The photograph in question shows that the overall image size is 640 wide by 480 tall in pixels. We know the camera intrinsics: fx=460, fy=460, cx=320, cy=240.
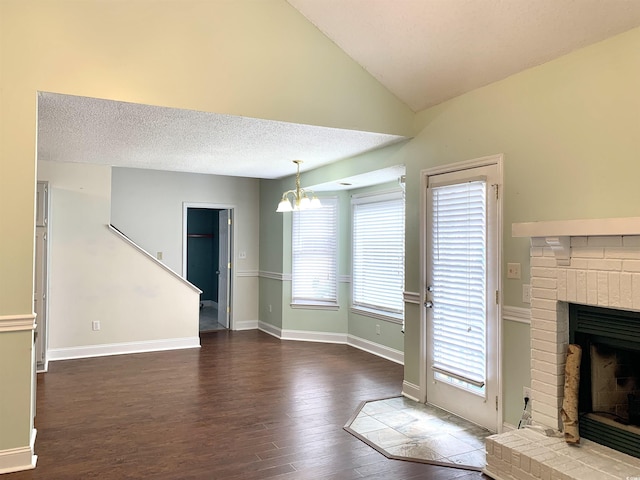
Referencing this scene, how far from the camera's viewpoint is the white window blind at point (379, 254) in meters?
5.75

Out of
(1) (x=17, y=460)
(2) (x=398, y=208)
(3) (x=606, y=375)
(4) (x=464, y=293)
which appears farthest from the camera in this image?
(2) (x=398, y=208)

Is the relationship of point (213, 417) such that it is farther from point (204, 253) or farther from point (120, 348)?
point (204, 253)

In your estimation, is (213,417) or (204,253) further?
(204,253)

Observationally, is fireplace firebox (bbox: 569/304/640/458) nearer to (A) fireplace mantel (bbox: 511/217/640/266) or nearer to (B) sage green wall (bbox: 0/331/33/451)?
(A) fireplace mantel (bbox: 511/217/640/266)

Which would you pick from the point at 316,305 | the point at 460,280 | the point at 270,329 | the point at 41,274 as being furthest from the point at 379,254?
the point at 41,274

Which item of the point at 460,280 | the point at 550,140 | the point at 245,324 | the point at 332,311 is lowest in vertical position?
the point at 245,324

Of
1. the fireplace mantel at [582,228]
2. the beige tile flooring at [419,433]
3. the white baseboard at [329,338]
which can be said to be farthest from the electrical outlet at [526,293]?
the white baseboard at [329,338]

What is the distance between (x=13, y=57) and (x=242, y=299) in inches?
208

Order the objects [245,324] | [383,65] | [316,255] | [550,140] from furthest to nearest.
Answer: [245,324]
[316,255]
[383,65]
[550,140]

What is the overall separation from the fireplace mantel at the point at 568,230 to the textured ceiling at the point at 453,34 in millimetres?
1172

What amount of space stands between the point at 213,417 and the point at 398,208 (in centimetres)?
325

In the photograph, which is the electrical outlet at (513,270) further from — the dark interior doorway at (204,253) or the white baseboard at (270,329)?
the dark interior doorway at (204,253)

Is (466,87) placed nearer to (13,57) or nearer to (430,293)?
(430,293)

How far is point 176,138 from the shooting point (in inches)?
171
